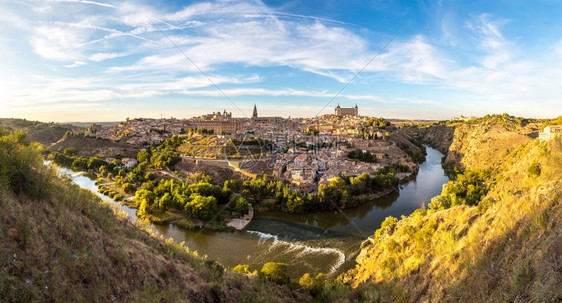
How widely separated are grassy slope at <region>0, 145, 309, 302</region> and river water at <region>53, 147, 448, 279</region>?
4.22 metres

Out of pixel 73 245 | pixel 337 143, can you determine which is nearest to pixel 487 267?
pixel 73 245

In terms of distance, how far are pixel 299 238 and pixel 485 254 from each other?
8.40m

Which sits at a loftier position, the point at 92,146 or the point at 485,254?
the point at 92,146

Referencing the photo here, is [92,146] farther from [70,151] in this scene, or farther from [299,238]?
[299,238]

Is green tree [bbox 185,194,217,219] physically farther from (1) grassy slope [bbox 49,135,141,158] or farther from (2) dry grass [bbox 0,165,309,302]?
(1) grassy slope [bbox 49,135,141,158]

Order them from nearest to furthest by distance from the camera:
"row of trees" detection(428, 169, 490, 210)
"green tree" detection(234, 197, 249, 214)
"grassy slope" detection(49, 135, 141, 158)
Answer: "row of trees" detection(428, 169, 490, 210) → "green tree" detection(234, 197, 249, 214) → "grassy slope" detection(49, 135, 141, 158)

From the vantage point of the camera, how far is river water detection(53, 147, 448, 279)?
9.84 meters

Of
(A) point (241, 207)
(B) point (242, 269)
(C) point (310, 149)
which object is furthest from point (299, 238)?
(C) point (310, 149)

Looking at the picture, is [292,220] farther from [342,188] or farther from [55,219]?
[55,219]

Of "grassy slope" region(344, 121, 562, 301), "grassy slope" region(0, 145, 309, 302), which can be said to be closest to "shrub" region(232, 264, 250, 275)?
"grassy slope" region(0, 145, 309, 302)

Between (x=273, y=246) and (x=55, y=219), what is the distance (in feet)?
27.7

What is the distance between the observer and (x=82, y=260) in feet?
10.4

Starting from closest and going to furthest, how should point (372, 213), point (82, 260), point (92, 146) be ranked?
point (82, 260), point (372, 213), point (92, 146)

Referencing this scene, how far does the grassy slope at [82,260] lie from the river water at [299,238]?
4217mm
